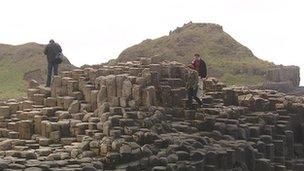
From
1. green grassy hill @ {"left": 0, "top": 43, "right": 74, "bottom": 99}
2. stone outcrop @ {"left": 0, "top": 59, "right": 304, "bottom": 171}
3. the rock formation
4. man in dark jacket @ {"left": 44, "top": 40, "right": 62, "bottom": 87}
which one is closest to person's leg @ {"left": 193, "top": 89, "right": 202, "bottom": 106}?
stone outcrop @ {"left": 0, "top": 59, "right": 304, "bottom": 171}

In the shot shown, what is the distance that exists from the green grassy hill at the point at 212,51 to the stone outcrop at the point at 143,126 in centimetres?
3485

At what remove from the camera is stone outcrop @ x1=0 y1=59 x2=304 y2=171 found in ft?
75.8

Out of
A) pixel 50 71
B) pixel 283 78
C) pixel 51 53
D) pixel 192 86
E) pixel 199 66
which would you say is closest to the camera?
pixel 192 86

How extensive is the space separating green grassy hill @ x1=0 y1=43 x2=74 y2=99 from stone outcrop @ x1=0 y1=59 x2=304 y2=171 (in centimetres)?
2031

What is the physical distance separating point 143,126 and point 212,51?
4918 centimetres

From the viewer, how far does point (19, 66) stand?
57562 millimetres

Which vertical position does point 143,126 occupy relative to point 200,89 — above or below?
below

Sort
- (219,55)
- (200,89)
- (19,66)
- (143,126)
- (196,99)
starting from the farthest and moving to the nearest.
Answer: (219,55)
(19,66)
(200,89)
(196,99)
(143,126)

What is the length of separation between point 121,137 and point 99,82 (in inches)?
204

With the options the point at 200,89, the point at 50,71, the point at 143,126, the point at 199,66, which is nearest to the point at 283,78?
the point at 200,89

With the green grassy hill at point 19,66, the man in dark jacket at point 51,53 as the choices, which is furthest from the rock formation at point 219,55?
the man in dark jacket at point 51,53

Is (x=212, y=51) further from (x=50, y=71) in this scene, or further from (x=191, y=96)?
(x=191, y=96)

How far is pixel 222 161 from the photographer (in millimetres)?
24953

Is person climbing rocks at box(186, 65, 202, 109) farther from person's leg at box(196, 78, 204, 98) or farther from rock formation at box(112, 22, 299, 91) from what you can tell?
rock formation at box(112, 22, 299, 91)
